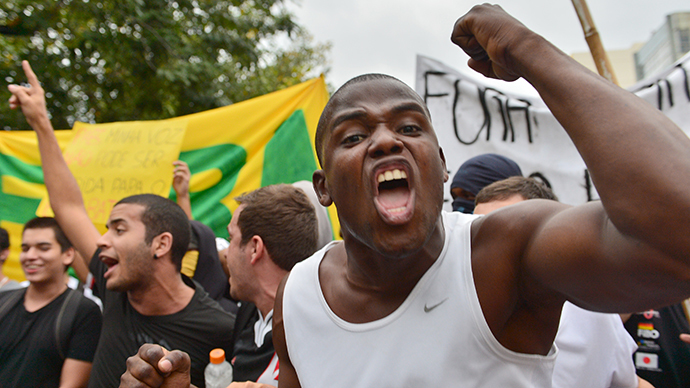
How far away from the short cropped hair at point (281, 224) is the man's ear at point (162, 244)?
59 centimetres

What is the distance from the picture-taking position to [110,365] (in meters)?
2.63

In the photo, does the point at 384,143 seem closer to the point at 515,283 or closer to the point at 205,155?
the point at 515,283

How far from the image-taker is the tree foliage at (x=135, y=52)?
8305 mm

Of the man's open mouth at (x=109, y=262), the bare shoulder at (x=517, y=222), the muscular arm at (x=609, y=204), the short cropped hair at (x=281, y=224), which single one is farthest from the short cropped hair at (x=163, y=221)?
the muscular arm at (x=609, y=204)

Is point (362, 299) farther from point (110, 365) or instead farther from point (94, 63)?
point (94, 63)

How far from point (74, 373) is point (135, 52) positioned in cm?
739

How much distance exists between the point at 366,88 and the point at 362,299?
653 mm

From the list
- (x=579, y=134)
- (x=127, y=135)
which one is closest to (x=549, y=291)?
(x=579, y=134)

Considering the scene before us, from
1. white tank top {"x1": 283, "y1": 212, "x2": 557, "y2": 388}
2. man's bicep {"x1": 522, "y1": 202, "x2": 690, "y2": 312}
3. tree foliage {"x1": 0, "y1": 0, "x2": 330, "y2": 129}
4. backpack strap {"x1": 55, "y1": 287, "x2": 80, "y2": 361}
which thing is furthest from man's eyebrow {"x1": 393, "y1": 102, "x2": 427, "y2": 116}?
tree foliage {"x1": 0, "y1": 0, "x2": 330, "y2": 129}

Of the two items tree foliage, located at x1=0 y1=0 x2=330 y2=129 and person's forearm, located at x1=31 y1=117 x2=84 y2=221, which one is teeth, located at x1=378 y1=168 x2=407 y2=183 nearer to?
person's forearm, located at x1=31 y1=117 x2=84 y2=221

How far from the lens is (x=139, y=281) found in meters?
2.87

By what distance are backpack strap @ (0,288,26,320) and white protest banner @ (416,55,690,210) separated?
3.39 meters

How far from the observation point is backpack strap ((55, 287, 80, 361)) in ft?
10.1

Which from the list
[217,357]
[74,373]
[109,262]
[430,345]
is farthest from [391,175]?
[74,373]
